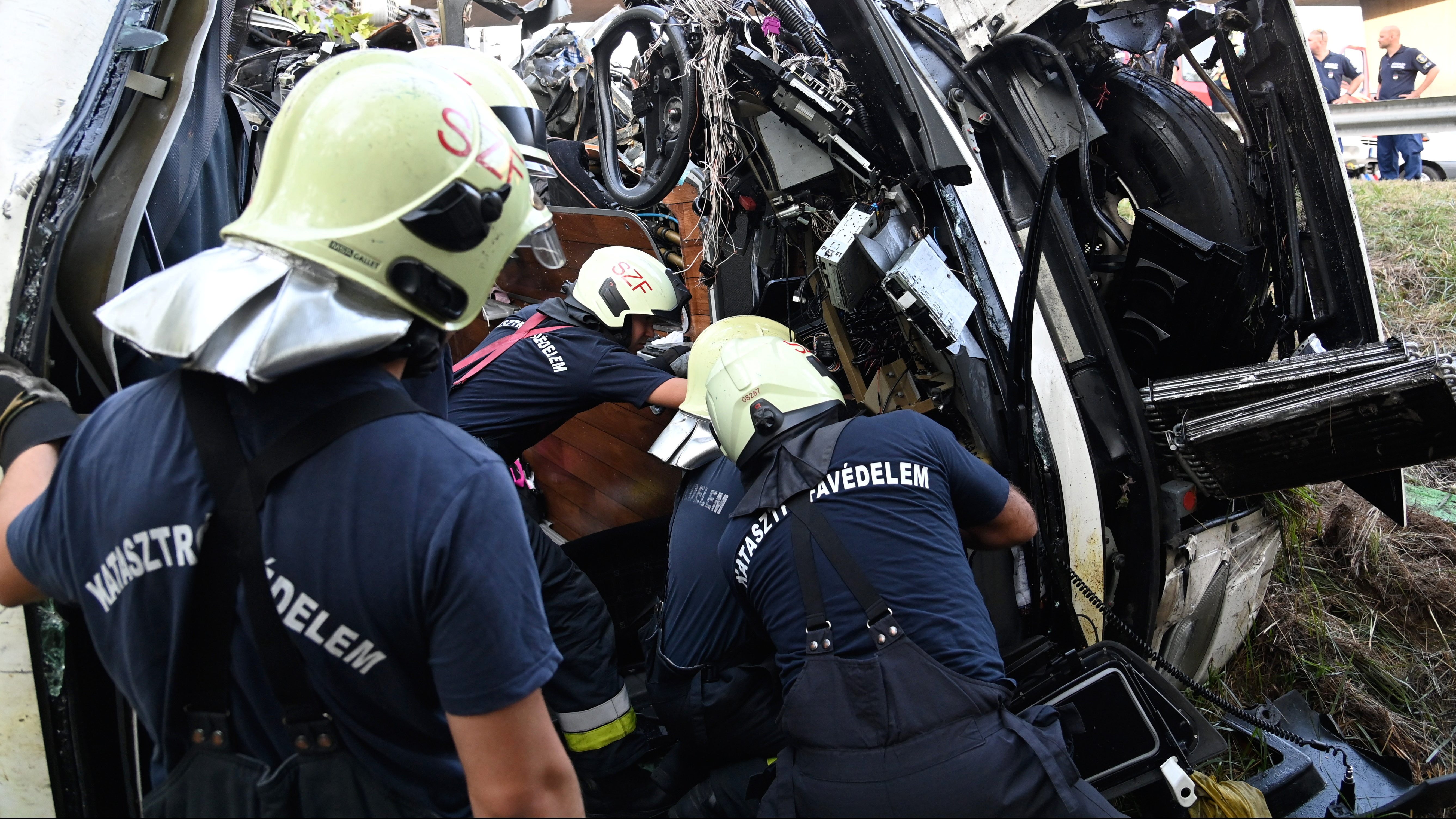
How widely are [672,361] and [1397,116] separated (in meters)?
6.67

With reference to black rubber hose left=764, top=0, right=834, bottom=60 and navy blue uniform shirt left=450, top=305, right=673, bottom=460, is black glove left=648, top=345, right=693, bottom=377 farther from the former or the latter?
black rubber hose left=764, top=0, right=834, bottom=60

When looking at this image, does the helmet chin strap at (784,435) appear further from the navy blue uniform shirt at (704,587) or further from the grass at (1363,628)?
the grass at (1363,628)

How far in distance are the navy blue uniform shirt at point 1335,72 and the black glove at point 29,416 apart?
36.5 ft

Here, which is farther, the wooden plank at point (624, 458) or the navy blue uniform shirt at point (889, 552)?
the wooden plank at point (624, 458)

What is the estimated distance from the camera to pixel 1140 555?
2900 millimetres

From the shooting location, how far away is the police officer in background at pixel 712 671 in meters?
2.45

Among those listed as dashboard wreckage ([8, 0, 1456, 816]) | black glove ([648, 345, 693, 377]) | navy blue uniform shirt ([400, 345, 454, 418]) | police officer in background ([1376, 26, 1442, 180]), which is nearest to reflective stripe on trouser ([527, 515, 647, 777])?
dashboard wreckage ([8, 0, 1456, 816])

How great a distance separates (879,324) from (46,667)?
2.98 m

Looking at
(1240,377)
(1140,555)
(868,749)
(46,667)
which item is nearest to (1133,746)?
(1140,555)

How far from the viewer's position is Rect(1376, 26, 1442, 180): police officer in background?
8.52 m

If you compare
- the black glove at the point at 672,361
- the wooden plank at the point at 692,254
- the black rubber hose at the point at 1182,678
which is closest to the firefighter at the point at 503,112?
the black glove at the point at 672,361

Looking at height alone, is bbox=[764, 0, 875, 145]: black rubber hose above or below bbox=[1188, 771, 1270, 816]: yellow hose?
above

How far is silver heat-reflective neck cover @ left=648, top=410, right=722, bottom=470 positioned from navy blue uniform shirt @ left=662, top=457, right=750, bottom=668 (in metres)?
0.18

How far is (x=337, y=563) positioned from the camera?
3.70ft
